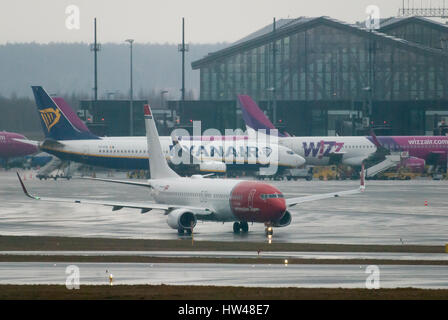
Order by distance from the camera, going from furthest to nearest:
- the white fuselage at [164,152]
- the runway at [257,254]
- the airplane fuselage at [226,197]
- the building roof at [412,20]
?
the building roof at [412,20] → the white fuselage at [164,152] → the airplane fuselage at [226,197] → the runway at [257,254]

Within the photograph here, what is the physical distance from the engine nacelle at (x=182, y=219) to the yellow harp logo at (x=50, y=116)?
2189 inches

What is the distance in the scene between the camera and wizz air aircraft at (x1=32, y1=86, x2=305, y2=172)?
110 meters

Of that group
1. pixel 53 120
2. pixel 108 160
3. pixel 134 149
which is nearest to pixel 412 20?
pixel 134 149

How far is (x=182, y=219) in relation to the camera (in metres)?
59.7

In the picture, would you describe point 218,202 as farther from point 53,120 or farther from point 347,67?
point 347,67

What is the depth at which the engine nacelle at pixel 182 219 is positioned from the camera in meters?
59.4

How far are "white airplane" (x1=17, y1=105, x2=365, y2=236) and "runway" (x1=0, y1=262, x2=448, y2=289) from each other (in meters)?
13.8

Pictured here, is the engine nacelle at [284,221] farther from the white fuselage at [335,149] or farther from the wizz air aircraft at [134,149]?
the white fuselage at [335,149]

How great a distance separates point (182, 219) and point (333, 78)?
115 m

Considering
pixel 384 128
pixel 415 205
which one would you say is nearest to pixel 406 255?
pixel 415 205

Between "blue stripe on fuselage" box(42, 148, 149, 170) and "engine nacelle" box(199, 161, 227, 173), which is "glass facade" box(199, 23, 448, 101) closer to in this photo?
"blue stripe on fuselage" box(42, 148, 149, 170)

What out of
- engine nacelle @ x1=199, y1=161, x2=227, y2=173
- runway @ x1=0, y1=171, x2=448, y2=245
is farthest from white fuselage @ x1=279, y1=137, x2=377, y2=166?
runway @ x1=0, y1=171, x2=448, y2=245

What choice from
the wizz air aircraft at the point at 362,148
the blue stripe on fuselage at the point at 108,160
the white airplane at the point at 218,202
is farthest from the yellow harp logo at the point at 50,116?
the white airplane at the point at 218,202

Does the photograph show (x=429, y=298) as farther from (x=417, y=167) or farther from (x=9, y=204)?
(x=417, y=167)
